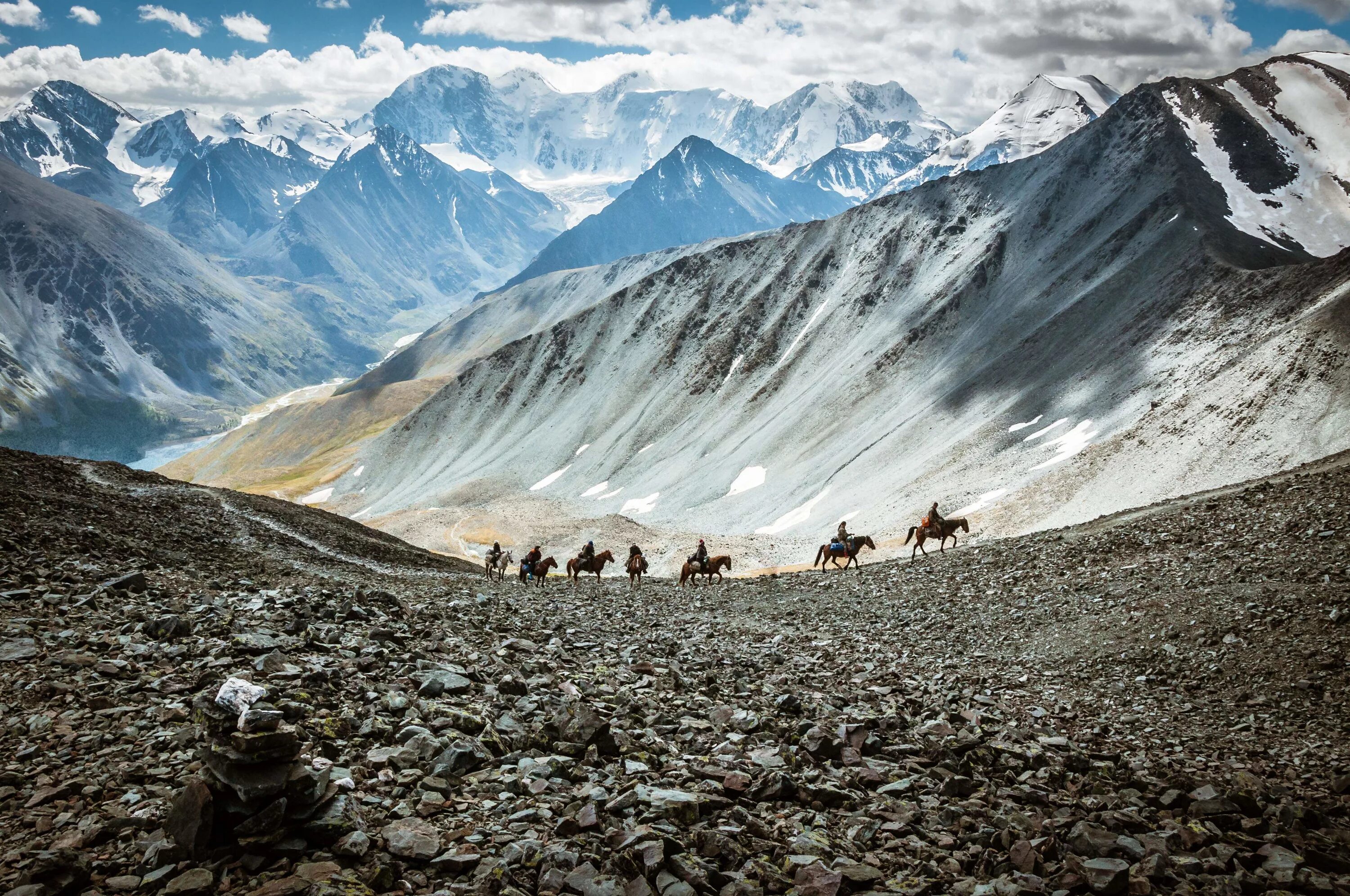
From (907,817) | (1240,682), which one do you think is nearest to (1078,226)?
(1240,682)

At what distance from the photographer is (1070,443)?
70.0 meters

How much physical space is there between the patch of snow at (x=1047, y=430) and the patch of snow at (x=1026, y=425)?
2.09 meters

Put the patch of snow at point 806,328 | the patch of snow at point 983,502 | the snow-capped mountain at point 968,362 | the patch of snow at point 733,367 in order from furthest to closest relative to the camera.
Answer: the patch of snow at point 733,367 < the patch of snow at point 806,328 < the patch of snow at point 983,502 < the snow-capped mountain at point 968,362

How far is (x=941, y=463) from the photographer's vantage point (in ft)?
261

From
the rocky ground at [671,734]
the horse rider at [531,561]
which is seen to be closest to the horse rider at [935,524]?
the rocky ground at [671,734]

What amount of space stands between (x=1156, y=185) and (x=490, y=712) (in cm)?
12846

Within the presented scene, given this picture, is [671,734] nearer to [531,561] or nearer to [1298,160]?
[531,561]

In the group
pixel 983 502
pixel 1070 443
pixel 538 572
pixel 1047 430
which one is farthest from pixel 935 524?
pixel 1047 430

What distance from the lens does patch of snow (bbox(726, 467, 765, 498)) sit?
4065 inches

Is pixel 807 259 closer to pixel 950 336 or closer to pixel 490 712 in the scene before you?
pixel 950 336

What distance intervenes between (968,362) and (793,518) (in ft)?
120

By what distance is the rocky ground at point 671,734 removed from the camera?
8.86 metres

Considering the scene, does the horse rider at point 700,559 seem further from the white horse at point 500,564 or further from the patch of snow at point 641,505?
the patch of snow at point 641,505

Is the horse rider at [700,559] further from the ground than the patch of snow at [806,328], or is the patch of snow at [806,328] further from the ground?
the patch of snow at [806,328]
